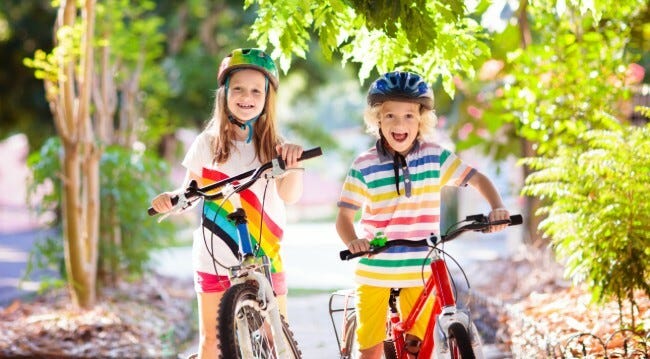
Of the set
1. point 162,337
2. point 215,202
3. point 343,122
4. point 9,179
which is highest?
point 343,122

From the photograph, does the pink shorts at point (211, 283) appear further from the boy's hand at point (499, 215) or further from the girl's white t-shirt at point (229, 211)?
the boy's hand at point (499, 215)

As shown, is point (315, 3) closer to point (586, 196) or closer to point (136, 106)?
point (586, 196)

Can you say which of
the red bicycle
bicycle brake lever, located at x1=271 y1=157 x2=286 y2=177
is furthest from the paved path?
bicycle brake lever, located at x1=271 y1=157 x2=286 y2=177

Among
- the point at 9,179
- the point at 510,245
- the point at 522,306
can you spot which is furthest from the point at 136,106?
the point at 9,179

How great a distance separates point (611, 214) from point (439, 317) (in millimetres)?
2339

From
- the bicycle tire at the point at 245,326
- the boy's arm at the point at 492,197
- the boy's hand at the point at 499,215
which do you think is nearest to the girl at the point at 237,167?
the bicycle tire at the point at 245,326

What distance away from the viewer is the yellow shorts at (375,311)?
444 cm

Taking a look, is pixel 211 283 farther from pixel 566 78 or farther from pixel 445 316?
pixel 566 78

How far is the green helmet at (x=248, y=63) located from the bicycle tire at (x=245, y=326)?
40.3 inches

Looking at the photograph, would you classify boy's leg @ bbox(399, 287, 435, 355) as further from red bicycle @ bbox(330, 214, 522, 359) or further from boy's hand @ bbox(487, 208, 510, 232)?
boy's hand @ bbox(487, 208, 510, 232)

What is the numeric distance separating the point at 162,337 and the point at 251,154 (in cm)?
356

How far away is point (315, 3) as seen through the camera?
5051 millimetres

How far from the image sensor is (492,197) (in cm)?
431

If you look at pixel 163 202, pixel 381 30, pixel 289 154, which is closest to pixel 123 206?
pixel 381 30
